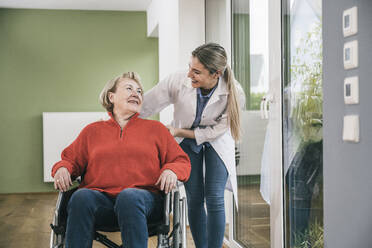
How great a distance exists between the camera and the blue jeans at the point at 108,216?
1.57 meters

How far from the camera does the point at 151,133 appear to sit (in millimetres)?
1961

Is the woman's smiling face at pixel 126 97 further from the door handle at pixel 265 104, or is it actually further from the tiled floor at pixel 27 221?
the tiled floor at pixel 27 221

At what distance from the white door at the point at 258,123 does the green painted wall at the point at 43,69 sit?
284 cm

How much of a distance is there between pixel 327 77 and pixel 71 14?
15.1 feet

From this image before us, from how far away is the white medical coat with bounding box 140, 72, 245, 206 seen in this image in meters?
2.23

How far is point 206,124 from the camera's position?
7.51 ft

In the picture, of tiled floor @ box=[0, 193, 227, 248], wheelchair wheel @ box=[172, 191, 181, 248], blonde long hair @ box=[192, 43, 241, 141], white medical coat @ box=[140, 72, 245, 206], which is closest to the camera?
wheelchair wheel @ box=[172, 191, 181, 248]

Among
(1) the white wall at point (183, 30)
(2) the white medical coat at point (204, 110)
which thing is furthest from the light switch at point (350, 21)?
(1) the white wall at point (183, 30)

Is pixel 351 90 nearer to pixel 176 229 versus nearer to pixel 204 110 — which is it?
pixel 176 229

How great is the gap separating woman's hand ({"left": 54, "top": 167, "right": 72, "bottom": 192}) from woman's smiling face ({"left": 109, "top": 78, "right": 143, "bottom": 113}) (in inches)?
16.2

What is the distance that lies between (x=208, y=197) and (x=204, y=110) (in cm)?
46

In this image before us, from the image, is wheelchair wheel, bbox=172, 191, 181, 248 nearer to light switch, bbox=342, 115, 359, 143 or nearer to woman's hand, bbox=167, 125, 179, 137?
woman's hand, bbox=167, 125, 179, 137

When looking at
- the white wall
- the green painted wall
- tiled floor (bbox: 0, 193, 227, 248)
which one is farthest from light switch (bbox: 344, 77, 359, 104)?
the green painted wall

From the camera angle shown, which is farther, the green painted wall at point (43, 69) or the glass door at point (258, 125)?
the green painted wall at point (43, 69)
